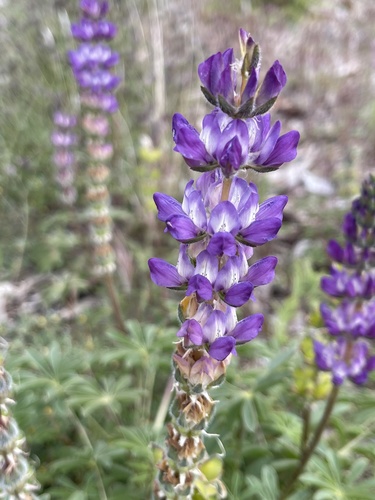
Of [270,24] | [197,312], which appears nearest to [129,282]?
[197,312]

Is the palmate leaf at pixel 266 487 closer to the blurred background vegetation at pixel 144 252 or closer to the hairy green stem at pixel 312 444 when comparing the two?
the blurred background vegetation at pixel 144 252

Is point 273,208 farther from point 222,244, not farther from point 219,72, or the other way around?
point 219,72

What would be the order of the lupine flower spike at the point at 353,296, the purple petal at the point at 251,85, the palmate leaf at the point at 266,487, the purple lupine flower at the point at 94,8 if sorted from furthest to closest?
the purple lupine flower at the point at 94,8 < the palmate leaf at the point at 266,487 < the lupine flower spike at the point at 353,296 < the purple petal at the point at 251,85

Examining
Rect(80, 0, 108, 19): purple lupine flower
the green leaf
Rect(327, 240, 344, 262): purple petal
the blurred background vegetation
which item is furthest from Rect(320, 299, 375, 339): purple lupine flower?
Rect(80, 0, 108, 19): purple lupine flower

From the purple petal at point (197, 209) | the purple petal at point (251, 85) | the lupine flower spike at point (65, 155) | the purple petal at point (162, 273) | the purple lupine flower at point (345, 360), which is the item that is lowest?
the purple lupine flower at point (345, 360)

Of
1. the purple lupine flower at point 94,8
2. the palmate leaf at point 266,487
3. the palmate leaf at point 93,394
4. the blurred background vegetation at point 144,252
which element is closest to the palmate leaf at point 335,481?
the blurred background vegetation at point 144,252

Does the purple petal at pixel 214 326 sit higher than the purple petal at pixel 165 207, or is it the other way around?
the purple petal at pixel 165 207

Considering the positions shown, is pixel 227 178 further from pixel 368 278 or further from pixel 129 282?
pixel 129 282
